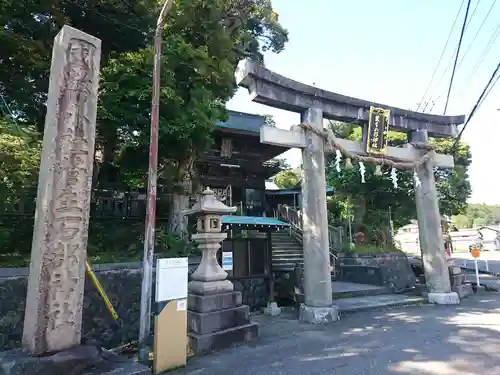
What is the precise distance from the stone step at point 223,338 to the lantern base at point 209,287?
79 cm

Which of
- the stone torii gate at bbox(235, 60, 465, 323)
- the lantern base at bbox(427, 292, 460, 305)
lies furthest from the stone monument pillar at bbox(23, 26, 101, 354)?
the lantern base at bbox(427, 292, 460, 305)

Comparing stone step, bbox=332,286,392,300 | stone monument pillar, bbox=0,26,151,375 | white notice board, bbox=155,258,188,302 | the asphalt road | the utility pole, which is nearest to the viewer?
stone monument pillar, bbox=0,26,151,375

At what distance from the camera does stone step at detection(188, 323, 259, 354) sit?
19.1 feet

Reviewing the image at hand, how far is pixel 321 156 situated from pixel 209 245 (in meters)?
4.19

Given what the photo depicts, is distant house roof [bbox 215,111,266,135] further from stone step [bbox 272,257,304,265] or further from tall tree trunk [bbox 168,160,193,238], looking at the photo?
stone step [bbox 272,257,304,265]

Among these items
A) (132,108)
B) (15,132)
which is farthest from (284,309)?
(15,132)

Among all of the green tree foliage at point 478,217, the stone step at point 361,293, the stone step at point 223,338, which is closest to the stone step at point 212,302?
the stone step at point 223,338

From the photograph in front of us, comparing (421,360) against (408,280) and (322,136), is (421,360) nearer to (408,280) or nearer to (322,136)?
(322,136)

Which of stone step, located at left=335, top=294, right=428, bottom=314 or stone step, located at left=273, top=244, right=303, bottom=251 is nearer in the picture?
stone step, located at left=335, top=294, right=428, bottom=314

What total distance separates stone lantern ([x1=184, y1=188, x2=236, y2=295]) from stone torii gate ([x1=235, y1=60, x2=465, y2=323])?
2.38 m

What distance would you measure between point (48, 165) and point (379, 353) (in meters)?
6.29

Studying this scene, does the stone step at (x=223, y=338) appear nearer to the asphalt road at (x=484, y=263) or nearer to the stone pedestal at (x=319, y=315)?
the stone pedestal at (x=319, y=315)

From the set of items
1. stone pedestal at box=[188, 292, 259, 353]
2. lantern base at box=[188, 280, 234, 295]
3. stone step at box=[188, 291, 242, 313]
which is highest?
lantern base at box=[188, 280, 234, 295]

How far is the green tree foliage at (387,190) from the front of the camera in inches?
635
